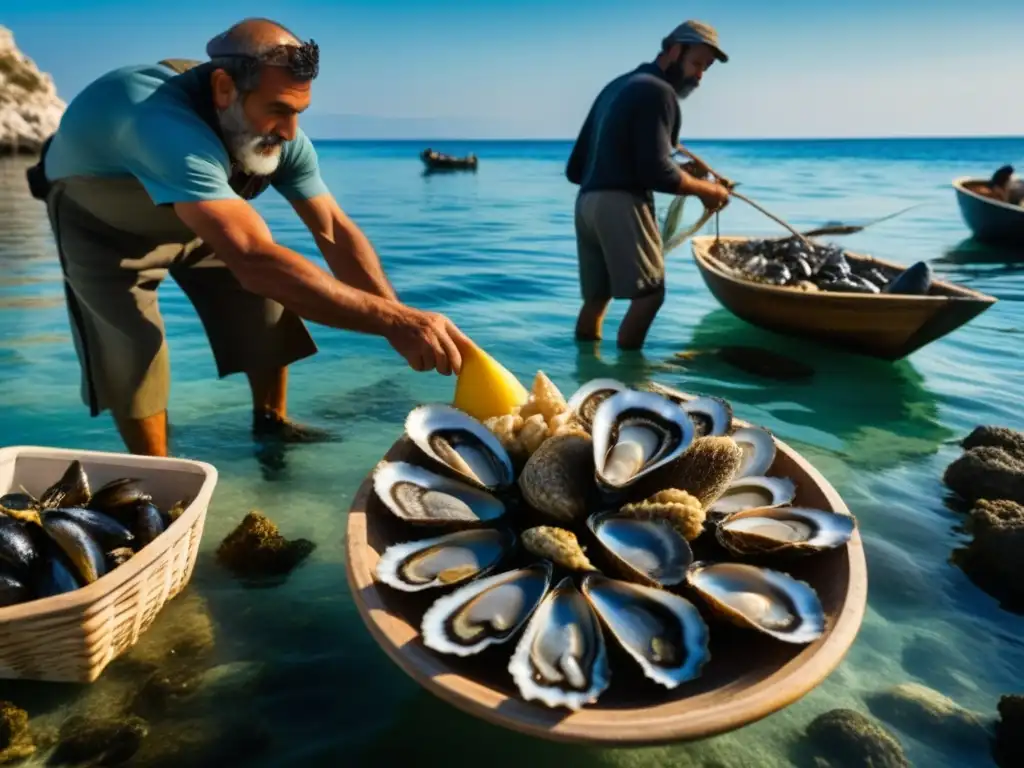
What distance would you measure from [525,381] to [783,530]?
4.38 meters

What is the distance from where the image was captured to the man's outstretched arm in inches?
159

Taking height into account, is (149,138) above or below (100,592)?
above

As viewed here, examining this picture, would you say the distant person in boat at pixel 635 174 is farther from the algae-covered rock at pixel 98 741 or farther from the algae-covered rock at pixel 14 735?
the algae-covered rock at pixel 14 735

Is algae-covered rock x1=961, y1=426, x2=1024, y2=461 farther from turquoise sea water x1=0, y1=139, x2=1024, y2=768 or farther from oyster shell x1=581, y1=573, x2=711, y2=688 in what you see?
oyster shell x1=581, y1=573, x2=711, y2=688

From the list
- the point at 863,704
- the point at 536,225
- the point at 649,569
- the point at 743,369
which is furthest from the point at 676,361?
the point at 536,225

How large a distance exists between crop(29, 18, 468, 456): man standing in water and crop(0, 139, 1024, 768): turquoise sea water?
2.94 ft

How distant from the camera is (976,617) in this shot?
315cm

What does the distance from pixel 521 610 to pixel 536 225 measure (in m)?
17.5

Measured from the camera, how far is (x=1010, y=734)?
242 centimetres

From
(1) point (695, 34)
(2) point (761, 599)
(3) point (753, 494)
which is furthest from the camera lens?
(1) point (695, 34)

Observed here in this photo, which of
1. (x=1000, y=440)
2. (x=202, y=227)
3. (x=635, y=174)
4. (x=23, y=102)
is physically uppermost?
(x=23, y=102)

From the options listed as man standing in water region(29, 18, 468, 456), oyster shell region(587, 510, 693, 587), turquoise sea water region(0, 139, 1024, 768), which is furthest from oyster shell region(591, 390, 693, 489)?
turquoise sea water region(0, 139, 1024, 768)

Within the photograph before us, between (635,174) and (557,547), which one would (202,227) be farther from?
(635,174)

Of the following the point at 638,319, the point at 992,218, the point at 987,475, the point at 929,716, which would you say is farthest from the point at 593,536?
the point at 992,218
